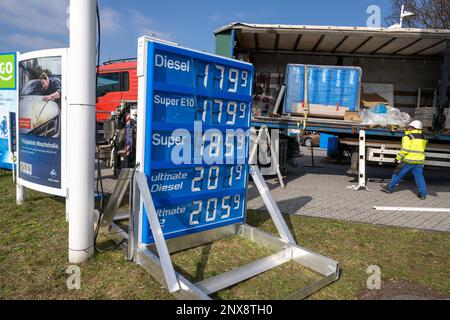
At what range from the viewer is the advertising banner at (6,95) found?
21.5 feet

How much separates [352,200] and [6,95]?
799 centimetres

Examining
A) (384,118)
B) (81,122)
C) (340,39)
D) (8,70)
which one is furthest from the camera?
(340,39)

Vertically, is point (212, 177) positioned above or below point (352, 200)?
above

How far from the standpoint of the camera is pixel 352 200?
686cm

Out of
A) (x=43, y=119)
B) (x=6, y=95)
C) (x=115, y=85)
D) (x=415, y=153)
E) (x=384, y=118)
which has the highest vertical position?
(x=115, y=85)

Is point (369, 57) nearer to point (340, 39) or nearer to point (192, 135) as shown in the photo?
point (340, 39)

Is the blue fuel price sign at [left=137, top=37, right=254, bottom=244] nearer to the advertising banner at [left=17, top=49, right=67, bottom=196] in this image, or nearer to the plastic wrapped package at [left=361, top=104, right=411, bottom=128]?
the advertising banner at [left=17, top=49, right=67, bottom=196]

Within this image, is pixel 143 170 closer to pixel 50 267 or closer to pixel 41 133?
pixel 50 267

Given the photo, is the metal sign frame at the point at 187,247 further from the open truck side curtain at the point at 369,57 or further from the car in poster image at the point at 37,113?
the open truck side curtain at the point at 369,57

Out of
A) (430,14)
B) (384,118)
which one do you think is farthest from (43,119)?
(430,14)

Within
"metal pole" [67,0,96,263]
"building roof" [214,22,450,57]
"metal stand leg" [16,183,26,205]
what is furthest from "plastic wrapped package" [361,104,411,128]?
"metal stand leg" [16,183,26,205]

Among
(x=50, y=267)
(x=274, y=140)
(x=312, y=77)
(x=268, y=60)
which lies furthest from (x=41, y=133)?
(x=268, y=60)

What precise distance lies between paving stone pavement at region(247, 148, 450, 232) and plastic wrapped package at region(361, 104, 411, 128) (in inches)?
67.7

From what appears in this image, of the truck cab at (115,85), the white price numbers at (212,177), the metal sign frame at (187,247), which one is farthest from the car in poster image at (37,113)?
the truck cab at (115,85)
